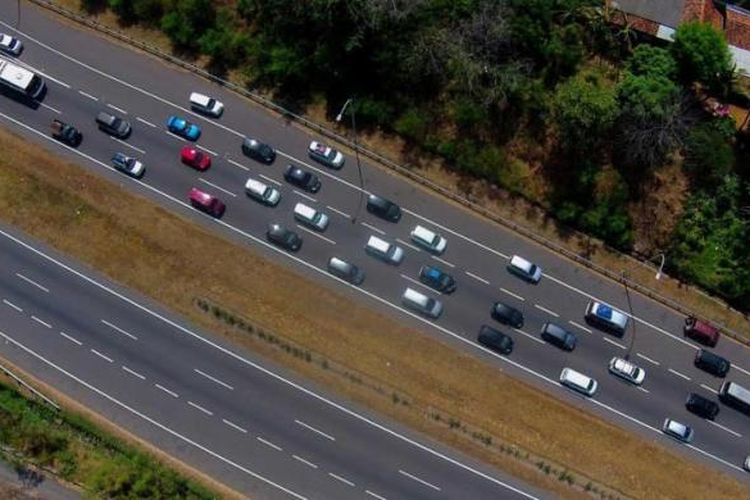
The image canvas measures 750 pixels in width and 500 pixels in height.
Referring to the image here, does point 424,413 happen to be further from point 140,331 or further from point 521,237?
point 140,331

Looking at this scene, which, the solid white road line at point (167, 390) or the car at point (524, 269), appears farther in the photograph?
the car at point (524, 269)

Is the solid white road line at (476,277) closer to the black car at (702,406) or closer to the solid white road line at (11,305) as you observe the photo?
the black car at (702,406)

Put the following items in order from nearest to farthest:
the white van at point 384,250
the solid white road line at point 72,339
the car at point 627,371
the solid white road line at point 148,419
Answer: the solid white road line at point 148,419 < the car at point 627,371 < the solid white road line at point 72,339 < the white van at point 384,250

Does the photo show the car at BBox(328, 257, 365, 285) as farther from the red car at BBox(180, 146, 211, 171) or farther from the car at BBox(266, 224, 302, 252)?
the red car at BBox(180, 146, 211, 171)

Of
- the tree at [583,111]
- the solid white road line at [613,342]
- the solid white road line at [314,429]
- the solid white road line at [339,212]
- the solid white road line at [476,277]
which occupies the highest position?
the tree at [583,111]

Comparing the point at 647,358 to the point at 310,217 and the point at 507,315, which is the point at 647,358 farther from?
the point at 310,217

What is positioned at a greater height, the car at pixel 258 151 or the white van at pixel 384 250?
the car at pixel 258 151

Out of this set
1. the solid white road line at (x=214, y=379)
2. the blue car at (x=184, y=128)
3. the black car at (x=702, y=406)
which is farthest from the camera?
the blue car at (x=184, y=128)

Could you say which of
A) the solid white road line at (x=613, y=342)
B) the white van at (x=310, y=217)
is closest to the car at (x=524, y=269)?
the solid white road line at (x=613, y=342)
